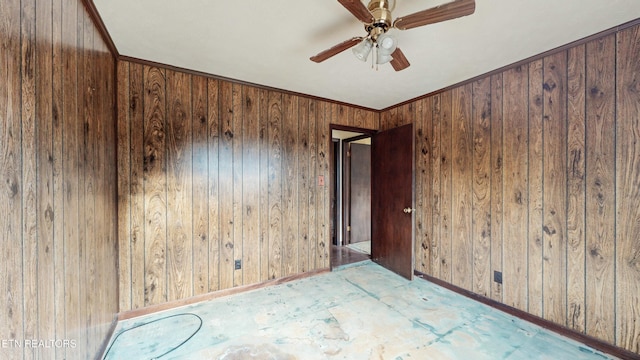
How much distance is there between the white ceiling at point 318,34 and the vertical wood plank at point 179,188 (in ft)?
1.03

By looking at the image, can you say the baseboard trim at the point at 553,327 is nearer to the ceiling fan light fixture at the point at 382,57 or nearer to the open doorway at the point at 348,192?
the open doorway at the point at 348,192

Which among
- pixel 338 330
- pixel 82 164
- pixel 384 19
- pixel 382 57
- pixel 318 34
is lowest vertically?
pixel 338 330

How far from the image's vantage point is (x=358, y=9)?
52.2 inches

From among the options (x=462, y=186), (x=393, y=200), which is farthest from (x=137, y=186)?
(x=462, y=186)

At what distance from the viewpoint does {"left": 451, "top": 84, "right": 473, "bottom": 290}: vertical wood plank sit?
2.74 metres

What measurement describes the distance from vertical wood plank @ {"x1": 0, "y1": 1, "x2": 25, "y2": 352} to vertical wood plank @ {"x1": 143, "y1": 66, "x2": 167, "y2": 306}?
1525mm

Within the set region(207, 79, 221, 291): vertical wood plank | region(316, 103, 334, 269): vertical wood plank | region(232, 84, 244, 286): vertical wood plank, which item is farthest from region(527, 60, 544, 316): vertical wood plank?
region(207, 79, 221, 291): vertical wood plank

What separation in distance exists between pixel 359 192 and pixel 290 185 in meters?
2.29

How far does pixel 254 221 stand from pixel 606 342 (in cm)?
323

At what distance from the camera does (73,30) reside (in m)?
1.36

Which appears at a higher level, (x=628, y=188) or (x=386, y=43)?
(x=386, y=43)

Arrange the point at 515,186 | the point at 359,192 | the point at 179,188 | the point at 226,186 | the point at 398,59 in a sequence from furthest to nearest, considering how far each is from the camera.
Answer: the point at 359,192 < the point at 226,186 < the point at 179,188 < the point at 515,186 < the point at 398,59

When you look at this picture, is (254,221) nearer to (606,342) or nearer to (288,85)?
(288,85)

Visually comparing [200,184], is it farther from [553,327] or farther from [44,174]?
[553,327]
